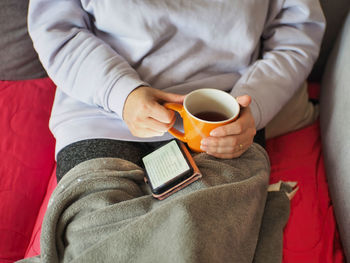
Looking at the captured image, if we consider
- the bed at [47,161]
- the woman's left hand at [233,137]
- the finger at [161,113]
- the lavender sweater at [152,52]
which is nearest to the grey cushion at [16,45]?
the bed at [47,161]

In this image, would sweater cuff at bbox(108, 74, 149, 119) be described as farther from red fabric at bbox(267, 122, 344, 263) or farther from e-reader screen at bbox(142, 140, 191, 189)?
red fabric at bbox(267, 122, 344, 263)

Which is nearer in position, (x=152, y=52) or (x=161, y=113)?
(x=161, y=113)

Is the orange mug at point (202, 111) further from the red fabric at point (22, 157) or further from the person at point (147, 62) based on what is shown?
the red fabric at point (22, 157)

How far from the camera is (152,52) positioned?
0.70 metres

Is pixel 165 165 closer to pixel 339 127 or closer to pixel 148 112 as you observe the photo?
pixel 148 112

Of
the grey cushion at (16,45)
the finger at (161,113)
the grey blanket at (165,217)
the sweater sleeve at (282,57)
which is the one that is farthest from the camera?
the grey cushion at (16,45)

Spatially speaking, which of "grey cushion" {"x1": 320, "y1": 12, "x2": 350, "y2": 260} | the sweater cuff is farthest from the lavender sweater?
"grey cushion" {"x1": 320, "y1": 12, "x2": 350, "y2": 260}

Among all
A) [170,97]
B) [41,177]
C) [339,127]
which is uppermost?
[170,97]

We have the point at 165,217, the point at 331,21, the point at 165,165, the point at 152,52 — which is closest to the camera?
the point at 165,217

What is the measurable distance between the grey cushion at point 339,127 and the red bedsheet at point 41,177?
39mm

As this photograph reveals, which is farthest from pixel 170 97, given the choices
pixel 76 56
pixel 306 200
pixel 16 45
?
pixel 16 45

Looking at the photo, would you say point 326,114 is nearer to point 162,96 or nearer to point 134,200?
point 162,96

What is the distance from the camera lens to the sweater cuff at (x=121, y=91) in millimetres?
613

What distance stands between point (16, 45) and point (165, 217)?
0.75m
